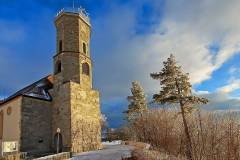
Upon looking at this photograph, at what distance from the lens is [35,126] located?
75.7 feet

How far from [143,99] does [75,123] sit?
18.9 metres

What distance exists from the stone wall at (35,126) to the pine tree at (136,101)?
54.4ft

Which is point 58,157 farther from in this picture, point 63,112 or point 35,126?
point 35,126

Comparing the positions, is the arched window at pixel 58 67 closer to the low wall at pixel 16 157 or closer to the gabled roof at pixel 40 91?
the gabled roof at pixel 40 91

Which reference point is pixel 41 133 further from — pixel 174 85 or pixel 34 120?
pixel 174 85

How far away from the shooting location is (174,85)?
938 inches

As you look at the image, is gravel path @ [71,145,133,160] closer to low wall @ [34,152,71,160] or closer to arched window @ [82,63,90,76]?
low wall @ [34,152,71,160]

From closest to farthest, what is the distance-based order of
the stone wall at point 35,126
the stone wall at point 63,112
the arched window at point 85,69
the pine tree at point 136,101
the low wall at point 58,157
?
the low wall at point 58,157 → the stone wall at point 63,112 → the stone wall at point 35,126 → the arched window at point 85,69 → the pine tree at point 136,101

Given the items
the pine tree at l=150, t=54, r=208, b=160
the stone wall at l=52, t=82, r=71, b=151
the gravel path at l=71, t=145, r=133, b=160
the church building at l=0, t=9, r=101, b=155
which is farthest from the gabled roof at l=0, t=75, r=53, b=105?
the pine tree at l=150, t=54, r=208, b=160

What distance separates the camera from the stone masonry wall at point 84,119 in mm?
22098

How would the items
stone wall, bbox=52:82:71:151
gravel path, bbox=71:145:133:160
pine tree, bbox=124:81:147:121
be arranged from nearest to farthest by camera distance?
1. gravel path, bbox=71:145:133:160
2. stone wall, bbox=52:82:71:151
3. pine tree, bbox=124:81:147:121

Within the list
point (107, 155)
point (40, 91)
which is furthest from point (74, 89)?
point (107, 155)

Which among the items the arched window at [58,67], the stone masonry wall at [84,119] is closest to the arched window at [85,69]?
the stone masonry wall at [84,119]

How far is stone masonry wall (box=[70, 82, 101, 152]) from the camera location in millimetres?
22098
